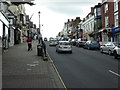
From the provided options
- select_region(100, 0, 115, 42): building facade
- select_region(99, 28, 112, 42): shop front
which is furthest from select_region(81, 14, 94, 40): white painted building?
select_region(100, 0, 115, 42): building facade

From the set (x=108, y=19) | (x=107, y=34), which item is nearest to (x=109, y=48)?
(x=107, y=34)

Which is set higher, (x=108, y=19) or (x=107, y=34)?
(x=108, y=19)

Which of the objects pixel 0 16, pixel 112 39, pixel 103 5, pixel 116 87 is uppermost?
pixel 103 5

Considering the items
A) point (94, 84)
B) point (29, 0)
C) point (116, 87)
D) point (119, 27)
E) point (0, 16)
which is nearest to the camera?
point (116, 87)

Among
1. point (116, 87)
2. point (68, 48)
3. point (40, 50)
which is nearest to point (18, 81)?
point (116, 87)

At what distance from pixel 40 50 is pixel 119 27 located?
1691cm

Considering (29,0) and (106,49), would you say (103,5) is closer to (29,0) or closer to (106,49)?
(106,49)

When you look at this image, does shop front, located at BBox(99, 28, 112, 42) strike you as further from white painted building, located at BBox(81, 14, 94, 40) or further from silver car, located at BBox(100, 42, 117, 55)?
silver car, located at BBox(100, 42, 117, 55)

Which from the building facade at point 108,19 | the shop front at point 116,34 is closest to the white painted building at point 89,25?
the building facade at point 108,19

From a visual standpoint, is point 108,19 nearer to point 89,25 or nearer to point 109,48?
point 89,25

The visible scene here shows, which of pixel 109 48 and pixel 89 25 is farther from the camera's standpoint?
pixel 89 25

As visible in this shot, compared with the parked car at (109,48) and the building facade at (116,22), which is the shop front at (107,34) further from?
the parked car at (109,48)

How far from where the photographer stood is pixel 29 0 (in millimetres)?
12766

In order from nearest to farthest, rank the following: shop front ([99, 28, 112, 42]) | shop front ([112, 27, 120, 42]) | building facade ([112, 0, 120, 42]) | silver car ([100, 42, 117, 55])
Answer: silver car ([100, 42, 117, 55]), shop front ([112, 27, 120, 42]), building facade ([112, 0, 120, 42]), shop front ([99, 28, 112, 42])
